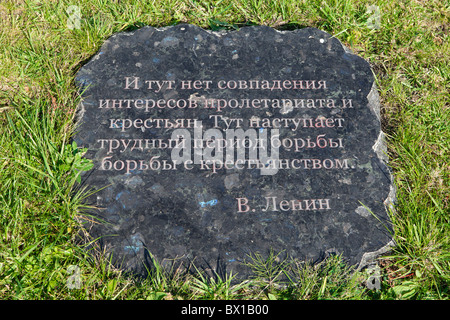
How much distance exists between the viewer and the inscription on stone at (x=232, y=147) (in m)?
2.24

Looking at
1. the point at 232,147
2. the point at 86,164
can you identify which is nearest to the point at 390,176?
the point at 232,147

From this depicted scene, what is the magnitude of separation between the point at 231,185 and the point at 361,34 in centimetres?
189

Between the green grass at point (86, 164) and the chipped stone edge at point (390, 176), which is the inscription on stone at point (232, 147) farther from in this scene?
the green grass at point (86, 164)

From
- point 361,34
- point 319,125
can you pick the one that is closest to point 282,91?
point 319,125

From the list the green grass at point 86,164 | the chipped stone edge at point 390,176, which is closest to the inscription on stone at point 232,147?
the chipped stone edge at point 390,176

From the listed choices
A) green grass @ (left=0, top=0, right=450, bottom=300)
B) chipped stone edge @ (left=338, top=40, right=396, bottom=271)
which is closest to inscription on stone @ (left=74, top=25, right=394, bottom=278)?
chipped stone edge @ (left=338, top=40, right=396, bottom=271)

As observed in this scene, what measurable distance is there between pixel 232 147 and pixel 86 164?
0.93m

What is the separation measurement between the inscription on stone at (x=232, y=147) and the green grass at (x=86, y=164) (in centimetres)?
14

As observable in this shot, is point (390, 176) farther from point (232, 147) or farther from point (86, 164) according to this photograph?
point (86, 164)

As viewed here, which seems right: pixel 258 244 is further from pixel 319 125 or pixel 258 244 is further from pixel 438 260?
pixel 438 260

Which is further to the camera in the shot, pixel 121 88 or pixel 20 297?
pixel 121 88

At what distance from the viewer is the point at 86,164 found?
2.40m

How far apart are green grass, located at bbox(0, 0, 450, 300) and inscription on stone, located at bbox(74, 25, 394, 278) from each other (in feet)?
0.45
